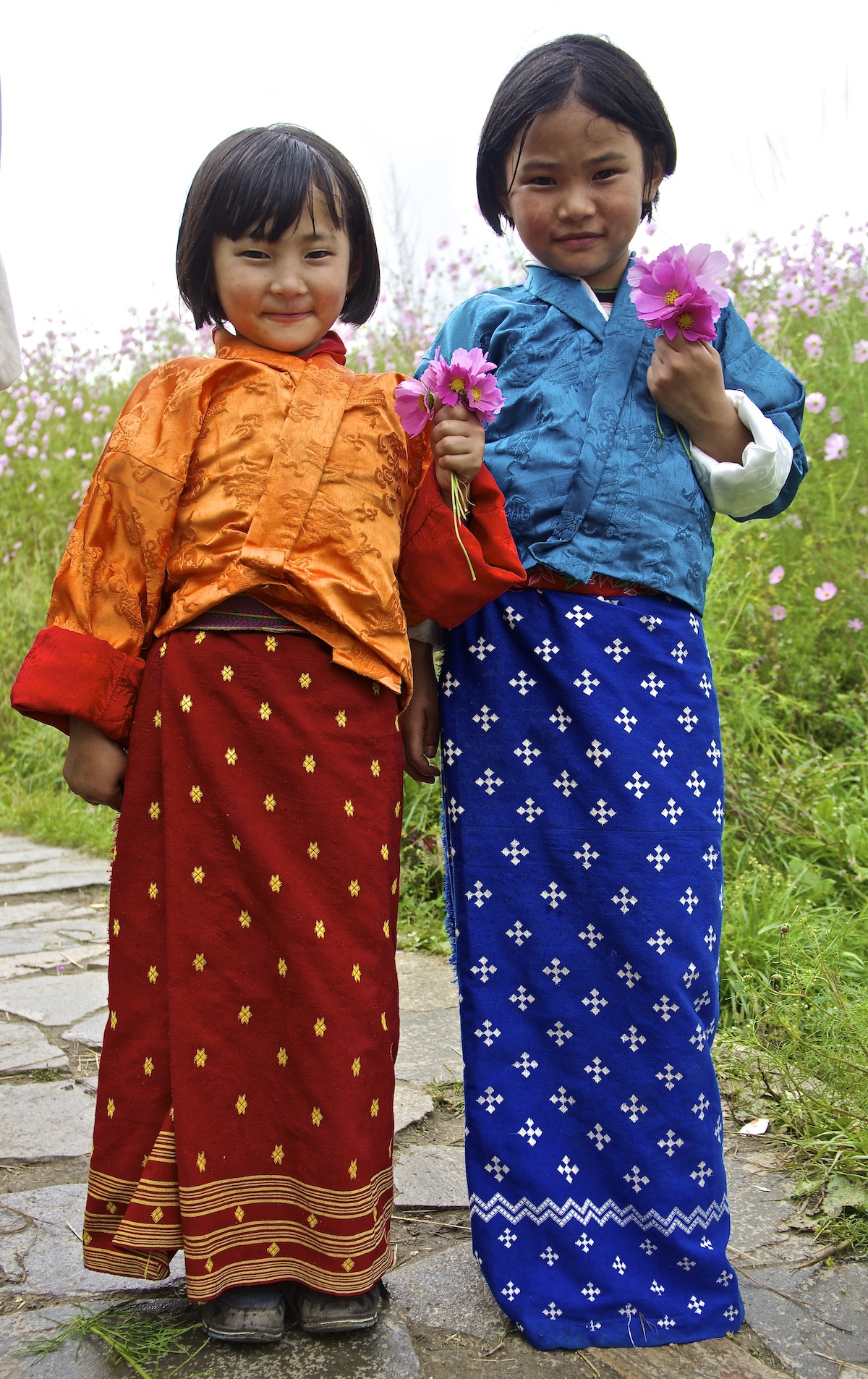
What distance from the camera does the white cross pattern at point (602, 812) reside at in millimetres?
1606

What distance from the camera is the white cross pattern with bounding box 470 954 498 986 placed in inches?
64.4

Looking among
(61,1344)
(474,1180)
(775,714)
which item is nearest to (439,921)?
(775,714)

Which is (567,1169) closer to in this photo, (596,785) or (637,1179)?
(637,1179)

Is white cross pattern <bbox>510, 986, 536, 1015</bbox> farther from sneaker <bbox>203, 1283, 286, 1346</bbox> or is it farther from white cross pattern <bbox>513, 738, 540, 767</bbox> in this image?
sneaker <bbox>203, 1283, 286, 1346</bbox>

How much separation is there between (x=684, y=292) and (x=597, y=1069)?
1101mm

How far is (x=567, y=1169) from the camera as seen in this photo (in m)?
1.61

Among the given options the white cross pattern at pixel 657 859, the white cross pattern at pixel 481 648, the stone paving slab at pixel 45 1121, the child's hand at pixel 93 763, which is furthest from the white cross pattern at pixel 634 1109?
the stone paving slab at pixel 45 1121

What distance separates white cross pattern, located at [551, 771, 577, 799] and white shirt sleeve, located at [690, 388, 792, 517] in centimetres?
48

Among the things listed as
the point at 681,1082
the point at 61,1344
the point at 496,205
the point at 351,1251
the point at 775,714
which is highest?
the point at 496,205

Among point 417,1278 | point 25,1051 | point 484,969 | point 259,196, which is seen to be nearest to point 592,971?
point 484,969

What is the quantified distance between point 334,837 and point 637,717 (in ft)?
1.54

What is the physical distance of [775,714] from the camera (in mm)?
3951

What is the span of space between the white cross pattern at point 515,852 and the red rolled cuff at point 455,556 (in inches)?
13.2

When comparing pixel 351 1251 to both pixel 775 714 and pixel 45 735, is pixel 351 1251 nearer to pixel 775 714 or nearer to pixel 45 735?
pixel 775 714
